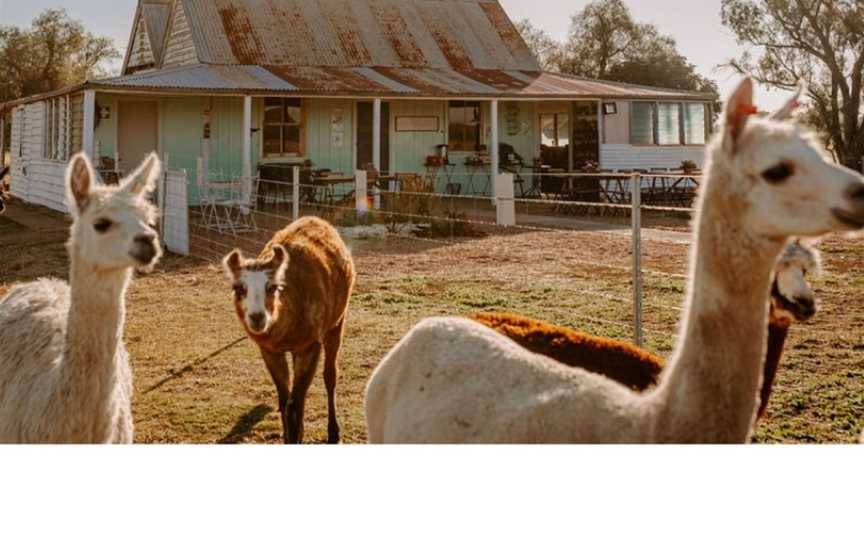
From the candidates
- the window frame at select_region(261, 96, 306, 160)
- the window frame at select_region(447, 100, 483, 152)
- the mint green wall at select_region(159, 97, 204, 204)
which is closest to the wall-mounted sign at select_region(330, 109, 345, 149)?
the window frame at select_region(261, 96, 306, 160)

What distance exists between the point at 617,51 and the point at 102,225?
9.62 m

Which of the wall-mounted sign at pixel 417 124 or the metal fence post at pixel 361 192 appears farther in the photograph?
the wall-mounted sign at pixel 417 124

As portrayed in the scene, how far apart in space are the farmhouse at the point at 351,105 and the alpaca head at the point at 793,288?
11.9 meters

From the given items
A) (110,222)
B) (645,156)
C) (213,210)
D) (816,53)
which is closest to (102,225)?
(110,222)

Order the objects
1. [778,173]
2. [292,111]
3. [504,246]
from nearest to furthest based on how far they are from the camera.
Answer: [778,173], [504,246], [292,111]

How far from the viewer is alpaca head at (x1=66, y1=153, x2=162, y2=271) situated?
325cm

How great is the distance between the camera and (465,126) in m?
19.7

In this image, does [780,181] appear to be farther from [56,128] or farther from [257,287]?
[56,128]

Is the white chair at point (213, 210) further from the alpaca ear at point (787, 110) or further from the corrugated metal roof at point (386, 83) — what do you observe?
the alpaca ear at point (787, 110)

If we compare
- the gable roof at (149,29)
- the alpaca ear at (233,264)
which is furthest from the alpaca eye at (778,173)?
the gable roof at (149,29)

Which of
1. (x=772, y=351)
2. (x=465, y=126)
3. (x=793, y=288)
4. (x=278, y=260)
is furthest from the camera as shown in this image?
(x=465, y=126)

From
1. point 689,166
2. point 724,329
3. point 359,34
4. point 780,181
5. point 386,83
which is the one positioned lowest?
point 724,329

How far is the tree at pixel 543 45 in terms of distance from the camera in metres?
13.7

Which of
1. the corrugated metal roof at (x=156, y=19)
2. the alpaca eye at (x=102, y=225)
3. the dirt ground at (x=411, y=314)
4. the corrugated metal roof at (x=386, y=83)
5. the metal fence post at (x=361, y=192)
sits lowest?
the dirt ground at (x=411, y=314)
